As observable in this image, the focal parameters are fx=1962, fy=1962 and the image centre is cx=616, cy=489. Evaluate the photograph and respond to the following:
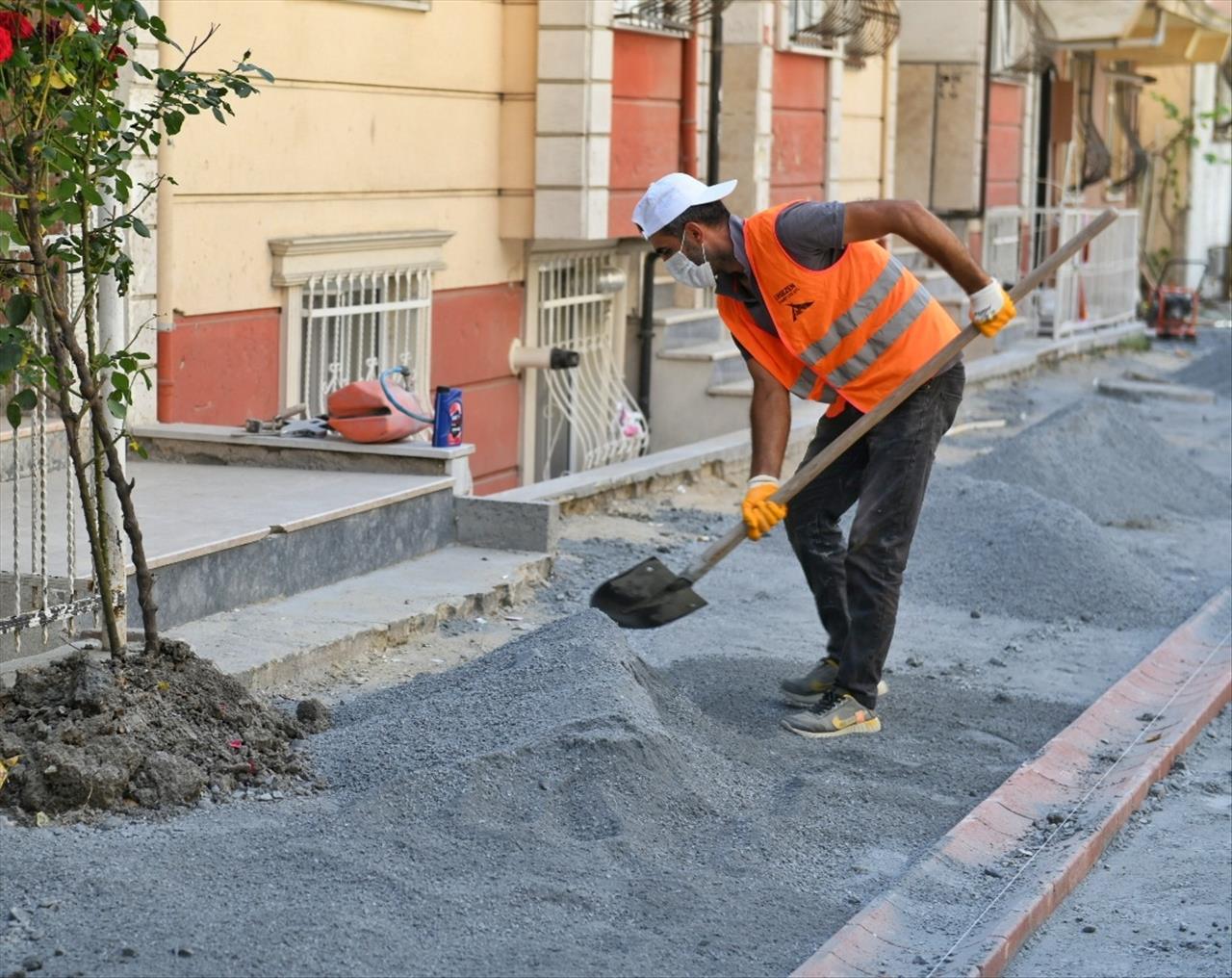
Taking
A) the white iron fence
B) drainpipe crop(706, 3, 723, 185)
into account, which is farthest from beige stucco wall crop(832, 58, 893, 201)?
drainpipe crop(706, 3, 723, 185)

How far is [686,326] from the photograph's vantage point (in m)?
13.7

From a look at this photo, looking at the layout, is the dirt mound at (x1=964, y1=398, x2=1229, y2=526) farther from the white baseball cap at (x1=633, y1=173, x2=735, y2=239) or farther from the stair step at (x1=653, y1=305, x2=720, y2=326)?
the white baseball cap at (x1=633, y1=173, x2=735, y2=239)

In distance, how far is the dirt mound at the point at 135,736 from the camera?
15.0ft

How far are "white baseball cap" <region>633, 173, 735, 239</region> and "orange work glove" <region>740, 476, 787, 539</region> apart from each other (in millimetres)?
804

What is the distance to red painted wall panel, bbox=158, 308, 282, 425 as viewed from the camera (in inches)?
331

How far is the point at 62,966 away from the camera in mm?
3730

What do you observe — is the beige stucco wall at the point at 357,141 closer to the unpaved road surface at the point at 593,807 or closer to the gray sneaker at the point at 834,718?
the unpaved road surface at the point at 593,807

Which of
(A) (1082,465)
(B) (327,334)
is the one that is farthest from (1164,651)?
(B) (327,334)

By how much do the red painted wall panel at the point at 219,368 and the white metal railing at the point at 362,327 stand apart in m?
0.34

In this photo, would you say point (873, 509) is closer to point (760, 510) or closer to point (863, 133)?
point (760, 510)

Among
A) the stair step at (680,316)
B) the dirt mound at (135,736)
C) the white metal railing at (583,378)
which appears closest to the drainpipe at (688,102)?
the white metal railing at (583,378)

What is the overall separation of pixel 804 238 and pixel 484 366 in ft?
19.3

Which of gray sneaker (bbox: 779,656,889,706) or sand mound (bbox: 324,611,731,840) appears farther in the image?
gray sneaker (bbox: 779,656,889,706)

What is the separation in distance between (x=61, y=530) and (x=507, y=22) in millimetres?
5610
